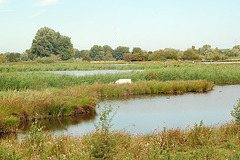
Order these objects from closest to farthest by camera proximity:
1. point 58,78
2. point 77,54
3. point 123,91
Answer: point 123,91
point 58,78
point 77,54

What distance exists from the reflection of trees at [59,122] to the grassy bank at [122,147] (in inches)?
180

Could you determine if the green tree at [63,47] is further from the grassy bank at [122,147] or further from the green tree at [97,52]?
the grassy bank at [122,147]

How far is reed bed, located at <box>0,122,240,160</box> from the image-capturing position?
521cm

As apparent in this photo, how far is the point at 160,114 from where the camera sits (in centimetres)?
1386

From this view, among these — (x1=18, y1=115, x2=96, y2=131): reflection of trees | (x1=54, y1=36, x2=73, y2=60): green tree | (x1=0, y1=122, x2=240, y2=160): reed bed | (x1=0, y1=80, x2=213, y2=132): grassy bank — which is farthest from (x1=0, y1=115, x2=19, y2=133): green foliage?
(x1=54, y1=36, x2=73, y2=60): green tree

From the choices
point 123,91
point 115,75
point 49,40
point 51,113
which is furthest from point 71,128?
point 49,40

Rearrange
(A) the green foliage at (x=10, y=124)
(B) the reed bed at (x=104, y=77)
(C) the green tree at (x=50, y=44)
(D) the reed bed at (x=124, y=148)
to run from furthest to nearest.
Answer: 1. (C) the green tree at (x=50, y=44)
2. (B) the reed bed at (x=104, y=77)
3. (A) the green foliage at (x=10, y=124)
4. (D) the reed bed at (x=124, y=148)

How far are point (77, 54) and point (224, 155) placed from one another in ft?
463

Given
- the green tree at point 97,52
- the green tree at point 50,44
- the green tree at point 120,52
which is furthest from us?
the green tree at point 120,52

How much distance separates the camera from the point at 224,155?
18.7 ft

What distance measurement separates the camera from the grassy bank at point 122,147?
17.1ft

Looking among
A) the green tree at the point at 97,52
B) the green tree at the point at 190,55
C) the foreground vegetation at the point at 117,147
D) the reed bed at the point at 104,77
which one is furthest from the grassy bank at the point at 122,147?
the green tree at the point at 97,52

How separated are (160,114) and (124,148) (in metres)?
7.68

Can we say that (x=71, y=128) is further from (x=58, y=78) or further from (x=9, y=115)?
(x=58, y=78)
